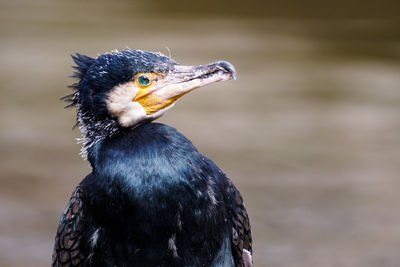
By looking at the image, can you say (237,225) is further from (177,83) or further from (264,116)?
(264,116)

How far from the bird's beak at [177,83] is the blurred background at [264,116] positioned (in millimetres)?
2355

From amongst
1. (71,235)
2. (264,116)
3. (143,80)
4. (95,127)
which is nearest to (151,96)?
(143,80)

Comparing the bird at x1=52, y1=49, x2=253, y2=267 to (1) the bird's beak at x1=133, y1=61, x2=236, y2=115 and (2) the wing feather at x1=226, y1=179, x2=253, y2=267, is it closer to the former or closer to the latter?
(1) the bird's beak at x1=133, y1=61, x2=236, y2=115

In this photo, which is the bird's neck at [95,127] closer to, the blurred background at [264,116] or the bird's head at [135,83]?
the bird's head at [135,83]

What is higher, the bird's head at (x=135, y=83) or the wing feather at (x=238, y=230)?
the bird's head at (x=135, y=83)

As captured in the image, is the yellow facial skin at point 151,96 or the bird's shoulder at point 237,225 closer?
the yellow facial skin at point 151,96

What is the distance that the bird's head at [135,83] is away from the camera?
2498 mm

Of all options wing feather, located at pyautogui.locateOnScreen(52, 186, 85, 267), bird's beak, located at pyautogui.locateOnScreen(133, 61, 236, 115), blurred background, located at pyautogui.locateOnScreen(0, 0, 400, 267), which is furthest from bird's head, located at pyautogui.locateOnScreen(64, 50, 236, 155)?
blurred background, located at pyautogui.locateOnScreen(0, 0, 400, 267)

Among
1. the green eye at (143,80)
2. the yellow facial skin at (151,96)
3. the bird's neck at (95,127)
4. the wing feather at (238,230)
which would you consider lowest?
the wing feather at (238,230)

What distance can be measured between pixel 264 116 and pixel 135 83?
15.8 ft

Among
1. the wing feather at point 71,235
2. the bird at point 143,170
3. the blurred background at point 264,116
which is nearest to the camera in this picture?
the bird at point 143,170

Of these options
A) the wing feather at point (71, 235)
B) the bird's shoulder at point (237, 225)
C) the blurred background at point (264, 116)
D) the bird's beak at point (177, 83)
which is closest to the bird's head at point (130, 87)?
the bird's beak at point (177, 83)

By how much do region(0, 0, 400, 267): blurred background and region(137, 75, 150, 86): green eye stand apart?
243cm

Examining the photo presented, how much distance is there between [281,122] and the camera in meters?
7.04
